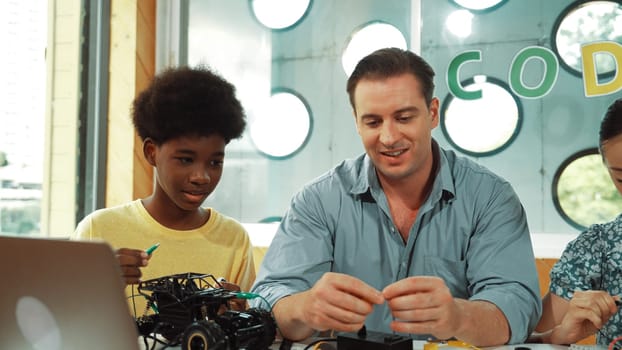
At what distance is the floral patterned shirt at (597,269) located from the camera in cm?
159

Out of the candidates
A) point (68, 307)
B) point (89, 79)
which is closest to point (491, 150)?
point (89, 79)

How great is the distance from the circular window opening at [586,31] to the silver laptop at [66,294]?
8.42 feet

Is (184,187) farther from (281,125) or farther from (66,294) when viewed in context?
(281,125)

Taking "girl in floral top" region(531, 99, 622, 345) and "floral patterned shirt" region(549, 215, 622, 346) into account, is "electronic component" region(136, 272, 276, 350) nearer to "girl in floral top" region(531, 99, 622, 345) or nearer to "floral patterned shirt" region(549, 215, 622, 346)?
"girl in floral top" region(531, 99, 622, 345)

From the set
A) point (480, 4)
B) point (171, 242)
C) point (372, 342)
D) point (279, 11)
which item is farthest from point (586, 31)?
point (372, 342)

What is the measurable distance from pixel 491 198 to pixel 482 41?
4.91 ft

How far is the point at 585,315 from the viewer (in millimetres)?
1356

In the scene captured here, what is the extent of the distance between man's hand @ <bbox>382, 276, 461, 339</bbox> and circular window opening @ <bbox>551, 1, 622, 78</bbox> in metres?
1.93

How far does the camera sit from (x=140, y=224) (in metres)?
1.82

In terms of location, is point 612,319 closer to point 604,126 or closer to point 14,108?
point 604,126

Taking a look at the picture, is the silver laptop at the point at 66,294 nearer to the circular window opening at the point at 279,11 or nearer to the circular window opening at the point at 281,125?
the circular window opening at the point at 281,125

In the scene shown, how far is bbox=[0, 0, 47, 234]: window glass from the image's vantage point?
98.9 inches

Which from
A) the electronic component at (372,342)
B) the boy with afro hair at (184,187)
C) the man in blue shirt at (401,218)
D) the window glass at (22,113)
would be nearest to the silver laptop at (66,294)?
the electronic component at (372,342)

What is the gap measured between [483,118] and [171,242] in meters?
1.67
